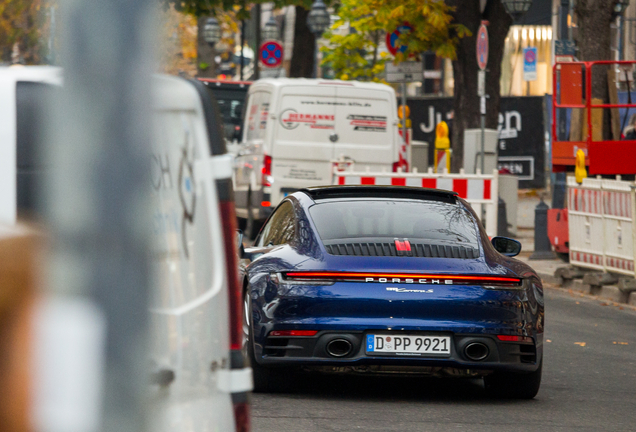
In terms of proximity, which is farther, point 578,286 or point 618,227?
point 578,286

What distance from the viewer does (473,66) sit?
20781mm

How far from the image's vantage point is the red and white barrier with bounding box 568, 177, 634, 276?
12719 mm

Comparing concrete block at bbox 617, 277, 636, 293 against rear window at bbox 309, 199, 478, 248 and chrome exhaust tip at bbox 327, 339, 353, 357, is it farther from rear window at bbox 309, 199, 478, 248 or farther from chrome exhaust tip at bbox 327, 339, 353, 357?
chrome exhaust tip at bbox 327, 339, 353, 357

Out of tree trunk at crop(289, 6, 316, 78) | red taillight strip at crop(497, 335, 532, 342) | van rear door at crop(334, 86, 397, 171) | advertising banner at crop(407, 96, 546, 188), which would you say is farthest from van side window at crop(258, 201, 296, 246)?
advertising banner at crop(407, 96, 546, 188)

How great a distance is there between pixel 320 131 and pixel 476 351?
11769mm

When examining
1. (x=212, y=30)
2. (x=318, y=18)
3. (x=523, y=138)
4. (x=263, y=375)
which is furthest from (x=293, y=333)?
(x=212, y=30)

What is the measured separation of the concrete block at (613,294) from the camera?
12594mm

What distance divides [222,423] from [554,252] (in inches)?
570

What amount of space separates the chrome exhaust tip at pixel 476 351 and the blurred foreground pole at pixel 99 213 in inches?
213

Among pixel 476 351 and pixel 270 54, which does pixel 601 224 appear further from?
pixel 270 54

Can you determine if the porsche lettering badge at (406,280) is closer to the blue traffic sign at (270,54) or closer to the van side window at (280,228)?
the van side window at (280,228)

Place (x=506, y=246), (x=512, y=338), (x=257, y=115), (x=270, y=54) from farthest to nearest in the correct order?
(x=270, y=54), (x=257, y=115), (x=506, y=246), (x=512, y=338)

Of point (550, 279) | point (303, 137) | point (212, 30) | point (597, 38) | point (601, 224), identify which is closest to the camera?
point (601, 224)

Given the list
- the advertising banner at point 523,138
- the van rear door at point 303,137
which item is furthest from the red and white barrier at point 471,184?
the advertising banner at point 523,138
